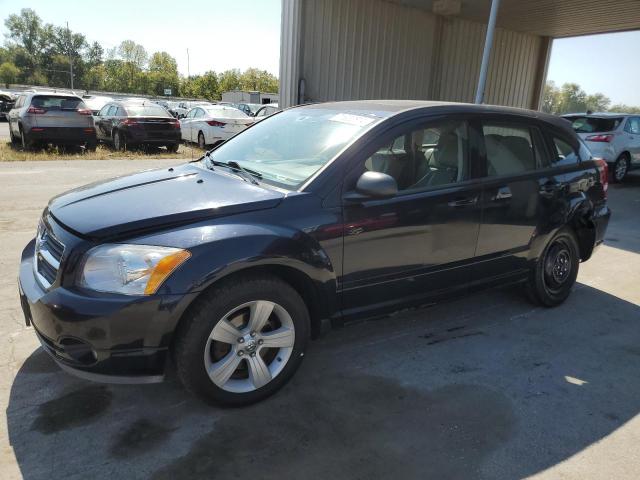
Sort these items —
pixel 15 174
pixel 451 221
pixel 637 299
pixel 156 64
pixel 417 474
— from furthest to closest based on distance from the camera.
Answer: pixel 156 64, pixel 15 174, pixel 637 299, pixel 451 221, pixel 417 474

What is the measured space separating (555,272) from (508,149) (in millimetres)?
1253

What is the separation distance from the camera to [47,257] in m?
2.67

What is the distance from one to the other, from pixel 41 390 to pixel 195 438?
101cm

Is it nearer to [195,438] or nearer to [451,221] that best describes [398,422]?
[195,438]

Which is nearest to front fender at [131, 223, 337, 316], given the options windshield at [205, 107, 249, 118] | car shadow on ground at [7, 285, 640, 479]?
car shadow on ground at [7, 285, 640, 479]

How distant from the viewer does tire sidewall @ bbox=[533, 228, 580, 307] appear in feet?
13.9

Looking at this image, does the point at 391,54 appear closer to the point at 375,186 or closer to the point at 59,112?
the point at 59,112

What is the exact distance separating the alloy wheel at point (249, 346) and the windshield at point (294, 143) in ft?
2.50

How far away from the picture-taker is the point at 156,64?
118m

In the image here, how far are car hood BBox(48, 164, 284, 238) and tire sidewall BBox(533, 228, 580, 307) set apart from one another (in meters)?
2.56

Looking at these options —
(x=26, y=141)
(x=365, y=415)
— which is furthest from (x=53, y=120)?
(x=365, y=415)

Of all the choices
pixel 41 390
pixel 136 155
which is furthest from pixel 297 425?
pixel 136 155

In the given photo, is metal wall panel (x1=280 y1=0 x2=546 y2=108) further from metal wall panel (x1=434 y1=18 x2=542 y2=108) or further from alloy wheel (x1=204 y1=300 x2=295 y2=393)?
alloy wheel (x1=204 y1=300 x2=295 y2=393)

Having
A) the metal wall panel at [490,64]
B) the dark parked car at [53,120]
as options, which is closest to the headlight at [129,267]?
the dark parked car at [53,120]
